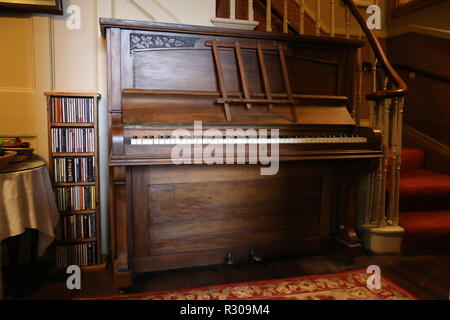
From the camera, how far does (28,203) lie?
182 cm

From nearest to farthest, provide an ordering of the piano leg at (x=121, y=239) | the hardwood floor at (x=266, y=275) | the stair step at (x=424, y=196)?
the piano leg at (x=121, y=239), the hardwood floor at (x=266, y=275), the stair step at (x=424, y=196)

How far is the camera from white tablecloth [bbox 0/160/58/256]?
1717mm

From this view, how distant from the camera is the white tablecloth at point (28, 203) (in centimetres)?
172

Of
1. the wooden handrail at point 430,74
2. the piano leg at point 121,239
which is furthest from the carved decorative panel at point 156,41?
the wooden handrail at point 430,74

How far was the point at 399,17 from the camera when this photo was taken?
163 inches

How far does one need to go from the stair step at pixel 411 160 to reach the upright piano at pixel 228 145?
1.27m

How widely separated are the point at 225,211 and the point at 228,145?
21.6 inches

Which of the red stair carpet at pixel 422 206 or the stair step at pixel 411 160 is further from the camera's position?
the stair step at pixel 411 160

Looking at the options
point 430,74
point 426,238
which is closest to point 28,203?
point 426,238

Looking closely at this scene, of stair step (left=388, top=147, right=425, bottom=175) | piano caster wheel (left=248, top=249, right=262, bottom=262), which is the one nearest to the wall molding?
stair step (left=388, top=147, right=425, bottom=175)

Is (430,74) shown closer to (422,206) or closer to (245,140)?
(422,206)

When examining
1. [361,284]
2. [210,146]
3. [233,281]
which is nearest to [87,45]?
[210,146]

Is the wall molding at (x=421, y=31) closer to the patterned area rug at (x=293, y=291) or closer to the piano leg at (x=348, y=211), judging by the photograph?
the piano leg at (x=348, y=211)

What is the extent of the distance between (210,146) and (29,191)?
1050 millimetres
